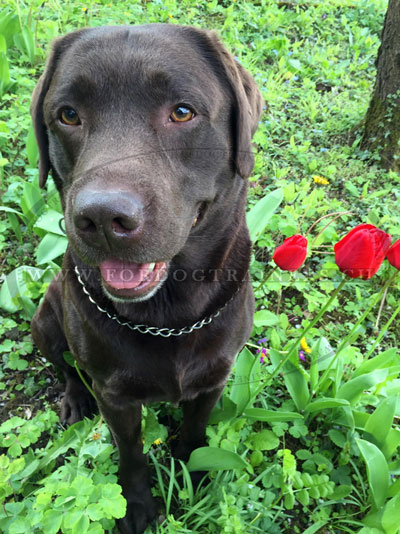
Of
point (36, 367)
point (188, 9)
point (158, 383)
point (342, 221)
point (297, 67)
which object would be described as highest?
point (188, 9)

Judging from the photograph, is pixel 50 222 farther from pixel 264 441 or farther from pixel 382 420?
pixel 382 420

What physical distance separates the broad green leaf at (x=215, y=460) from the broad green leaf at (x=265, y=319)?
804 millimetres

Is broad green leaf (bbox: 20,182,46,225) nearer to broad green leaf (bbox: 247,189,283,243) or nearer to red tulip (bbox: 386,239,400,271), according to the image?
broad green leaf (bbox: 247,189,283,243)

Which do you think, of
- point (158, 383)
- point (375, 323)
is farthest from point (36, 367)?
point (375, 323)

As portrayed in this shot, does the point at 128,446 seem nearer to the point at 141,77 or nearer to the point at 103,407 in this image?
the point at 103,407

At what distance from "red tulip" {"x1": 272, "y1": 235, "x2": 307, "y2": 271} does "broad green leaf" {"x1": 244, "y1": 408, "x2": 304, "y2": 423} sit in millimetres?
610

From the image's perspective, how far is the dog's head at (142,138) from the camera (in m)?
1.16

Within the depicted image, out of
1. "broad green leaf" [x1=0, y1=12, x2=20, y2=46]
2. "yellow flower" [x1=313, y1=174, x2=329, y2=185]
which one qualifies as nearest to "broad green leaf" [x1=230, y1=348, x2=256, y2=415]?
"yellow flower" [x1=313, y1=174, x2=329, y2=185]

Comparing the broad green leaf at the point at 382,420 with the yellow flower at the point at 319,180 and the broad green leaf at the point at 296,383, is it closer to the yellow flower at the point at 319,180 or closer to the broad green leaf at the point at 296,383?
the broad green leaf at the point at 296,383

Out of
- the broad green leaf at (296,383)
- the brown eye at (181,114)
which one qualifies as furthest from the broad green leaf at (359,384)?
the brown eye at (181,114)

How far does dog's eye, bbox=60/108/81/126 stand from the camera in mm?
1380

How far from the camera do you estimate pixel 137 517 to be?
1.82 meters

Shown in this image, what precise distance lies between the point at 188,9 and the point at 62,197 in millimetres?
4219

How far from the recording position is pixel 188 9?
4.90m
